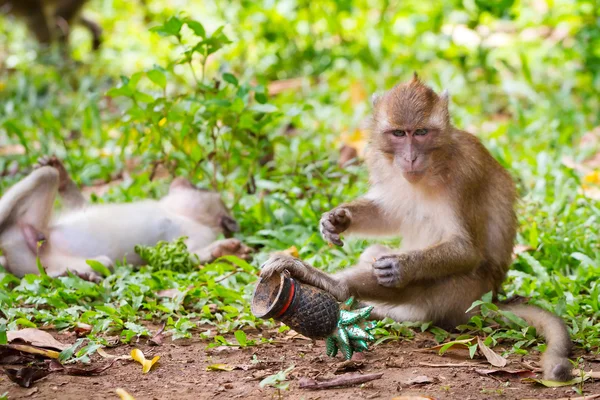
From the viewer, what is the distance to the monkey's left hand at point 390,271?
4.16 metres

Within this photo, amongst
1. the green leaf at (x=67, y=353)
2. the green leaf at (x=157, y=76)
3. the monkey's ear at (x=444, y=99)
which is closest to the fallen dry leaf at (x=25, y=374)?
the green leaf at (x=67, y=353)

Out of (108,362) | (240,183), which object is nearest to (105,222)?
(240,183)

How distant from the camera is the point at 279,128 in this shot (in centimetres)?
848

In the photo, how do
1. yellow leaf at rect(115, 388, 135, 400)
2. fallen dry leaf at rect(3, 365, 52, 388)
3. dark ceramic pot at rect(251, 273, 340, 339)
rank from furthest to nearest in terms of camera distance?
dark ceramic pot at rect(251, 273, 340, 339) < fallen dry leaf at rect(3, 365, 52, 388) < yellow leaf at rect(115, 388, 135, 400)

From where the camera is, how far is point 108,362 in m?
3.88

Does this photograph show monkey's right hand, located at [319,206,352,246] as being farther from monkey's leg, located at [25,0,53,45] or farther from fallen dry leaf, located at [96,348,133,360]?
monkey's leg, located at [25,0,53,45]

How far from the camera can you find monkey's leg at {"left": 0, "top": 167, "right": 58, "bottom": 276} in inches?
211

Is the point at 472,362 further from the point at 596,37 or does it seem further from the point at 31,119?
the point at 31,119

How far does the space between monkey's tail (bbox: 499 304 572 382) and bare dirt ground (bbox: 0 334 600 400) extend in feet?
0.27

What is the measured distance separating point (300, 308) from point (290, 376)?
314mm

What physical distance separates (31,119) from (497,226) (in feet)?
18.9

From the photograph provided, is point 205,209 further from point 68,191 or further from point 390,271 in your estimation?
point 390,271

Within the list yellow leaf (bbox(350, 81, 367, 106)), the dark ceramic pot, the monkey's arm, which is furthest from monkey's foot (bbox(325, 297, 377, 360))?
yellow leaf (bbox(350, 81, 367, 106))

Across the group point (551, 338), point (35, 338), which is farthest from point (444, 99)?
point (35, 338)
